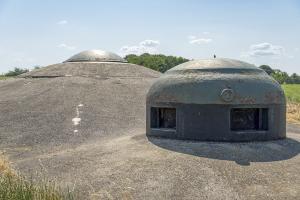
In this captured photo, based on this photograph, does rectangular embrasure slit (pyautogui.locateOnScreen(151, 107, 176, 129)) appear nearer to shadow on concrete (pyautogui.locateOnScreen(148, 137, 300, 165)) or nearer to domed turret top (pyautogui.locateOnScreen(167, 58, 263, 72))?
shadow on concrete (pyautogui.locateOnScreen(148, 137, 300, 165))

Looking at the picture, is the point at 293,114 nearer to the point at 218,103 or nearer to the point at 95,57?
the point at 95,57

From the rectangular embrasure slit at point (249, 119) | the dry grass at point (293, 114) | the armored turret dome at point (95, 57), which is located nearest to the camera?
the rectangular embrasure slit at point (249, 119)

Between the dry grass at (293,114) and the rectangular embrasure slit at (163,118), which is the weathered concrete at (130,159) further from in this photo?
the dry grass at (293,114)

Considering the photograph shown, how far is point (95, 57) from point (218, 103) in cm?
1739

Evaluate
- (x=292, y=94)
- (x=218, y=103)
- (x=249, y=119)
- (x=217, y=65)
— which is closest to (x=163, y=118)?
(x=218, y=103)

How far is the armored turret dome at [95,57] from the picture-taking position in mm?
27420

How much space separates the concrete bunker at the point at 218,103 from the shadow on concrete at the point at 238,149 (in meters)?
0.36

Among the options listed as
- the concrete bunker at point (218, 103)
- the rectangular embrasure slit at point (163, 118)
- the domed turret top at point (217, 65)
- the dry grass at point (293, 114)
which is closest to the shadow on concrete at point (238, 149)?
the concrete bunker at point (218, 103)

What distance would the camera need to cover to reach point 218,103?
1130 cm

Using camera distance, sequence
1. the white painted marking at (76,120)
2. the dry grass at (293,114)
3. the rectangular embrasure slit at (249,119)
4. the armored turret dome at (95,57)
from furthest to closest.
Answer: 1. the armored turret dome at (95,57)
2. the dry grass at (293,114)
3. the white painted marking at (76,120)
4. the rectangular embrasure slit at (249,119)

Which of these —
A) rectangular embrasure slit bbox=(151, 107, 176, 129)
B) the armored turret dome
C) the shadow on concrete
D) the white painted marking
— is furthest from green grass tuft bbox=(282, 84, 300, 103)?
the shadow on concrete

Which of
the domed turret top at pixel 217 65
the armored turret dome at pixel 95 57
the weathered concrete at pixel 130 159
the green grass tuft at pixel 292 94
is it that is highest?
the armored turret dome at pixel 95 57

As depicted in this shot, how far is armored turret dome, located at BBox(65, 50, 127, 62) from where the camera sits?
27.4 m

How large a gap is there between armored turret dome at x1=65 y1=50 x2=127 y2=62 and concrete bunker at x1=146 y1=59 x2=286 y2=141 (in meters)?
15.5
